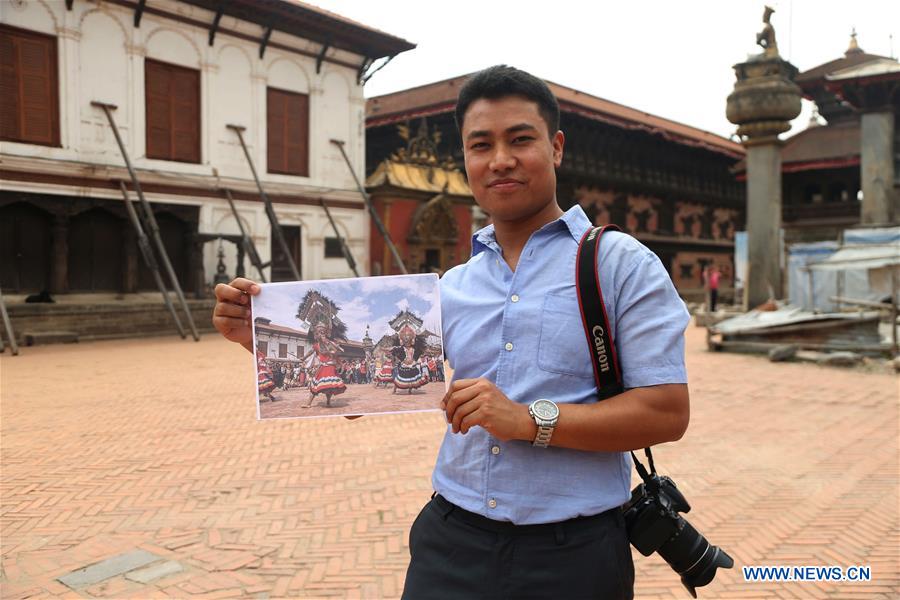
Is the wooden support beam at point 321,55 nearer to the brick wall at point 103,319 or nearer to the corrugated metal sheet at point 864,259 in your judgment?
the brick wall at point 103,319

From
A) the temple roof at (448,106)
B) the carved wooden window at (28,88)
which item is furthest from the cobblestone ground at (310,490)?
the temple roof at (448,106)

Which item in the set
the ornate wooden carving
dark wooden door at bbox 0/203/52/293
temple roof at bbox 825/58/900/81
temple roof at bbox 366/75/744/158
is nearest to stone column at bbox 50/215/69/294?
dark wooden door at bbox 0/203/52/293

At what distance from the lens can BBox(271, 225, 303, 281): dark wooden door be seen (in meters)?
23.8

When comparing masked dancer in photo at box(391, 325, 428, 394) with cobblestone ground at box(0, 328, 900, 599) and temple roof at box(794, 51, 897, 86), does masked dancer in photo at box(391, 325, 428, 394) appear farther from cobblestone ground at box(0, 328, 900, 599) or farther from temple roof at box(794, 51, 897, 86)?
temple roof at box(794, 51, 897, 86)

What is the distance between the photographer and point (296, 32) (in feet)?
77.5

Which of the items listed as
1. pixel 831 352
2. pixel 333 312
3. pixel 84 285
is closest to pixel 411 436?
pixel 333 312

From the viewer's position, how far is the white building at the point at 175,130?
1859 centimetres

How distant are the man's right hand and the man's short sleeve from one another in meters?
1.06

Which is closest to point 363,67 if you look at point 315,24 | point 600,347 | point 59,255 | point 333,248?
point 315,24

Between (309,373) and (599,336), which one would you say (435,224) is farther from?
(599,336)

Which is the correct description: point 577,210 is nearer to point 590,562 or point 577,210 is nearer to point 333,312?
point 333,312

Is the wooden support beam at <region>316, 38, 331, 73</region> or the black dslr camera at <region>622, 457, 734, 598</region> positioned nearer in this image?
the black dslr camera at <region>622, 457, 734, 598</region>

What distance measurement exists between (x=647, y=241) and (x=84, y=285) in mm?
27433

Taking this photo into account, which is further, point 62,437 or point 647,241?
point 647,241
